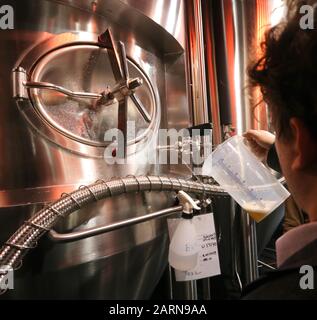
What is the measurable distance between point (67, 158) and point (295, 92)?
1.66 ft

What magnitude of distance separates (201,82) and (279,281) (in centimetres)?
94

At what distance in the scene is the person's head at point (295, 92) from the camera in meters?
0.39

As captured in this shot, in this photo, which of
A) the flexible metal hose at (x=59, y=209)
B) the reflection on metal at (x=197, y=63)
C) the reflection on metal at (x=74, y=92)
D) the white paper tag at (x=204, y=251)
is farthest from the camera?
the reflection on metal at (x=197, y=63)

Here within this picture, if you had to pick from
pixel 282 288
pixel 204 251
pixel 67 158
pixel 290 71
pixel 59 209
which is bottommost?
pixel 204 251

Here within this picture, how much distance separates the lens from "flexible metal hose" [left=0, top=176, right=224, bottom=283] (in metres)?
0.51

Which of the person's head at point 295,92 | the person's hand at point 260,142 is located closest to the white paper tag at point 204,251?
the person's hand at point 260,142

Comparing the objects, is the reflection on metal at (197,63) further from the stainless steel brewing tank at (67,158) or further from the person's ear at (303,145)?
the person's ear at (303,145)

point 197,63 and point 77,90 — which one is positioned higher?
point 197,63

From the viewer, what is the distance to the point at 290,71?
0.41m

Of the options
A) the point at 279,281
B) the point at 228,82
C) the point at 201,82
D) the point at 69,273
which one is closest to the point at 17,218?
the point at 69,273

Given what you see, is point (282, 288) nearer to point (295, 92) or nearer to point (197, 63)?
point (295, 92)

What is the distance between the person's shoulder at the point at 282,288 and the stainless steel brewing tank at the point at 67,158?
1.22ft

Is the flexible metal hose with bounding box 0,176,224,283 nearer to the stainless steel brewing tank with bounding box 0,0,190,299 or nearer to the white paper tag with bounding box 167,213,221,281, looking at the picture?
the stainless steel brewing tank with bounding box 0,0,190,299

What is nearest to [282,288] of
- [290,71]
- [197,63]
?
[290,71]
